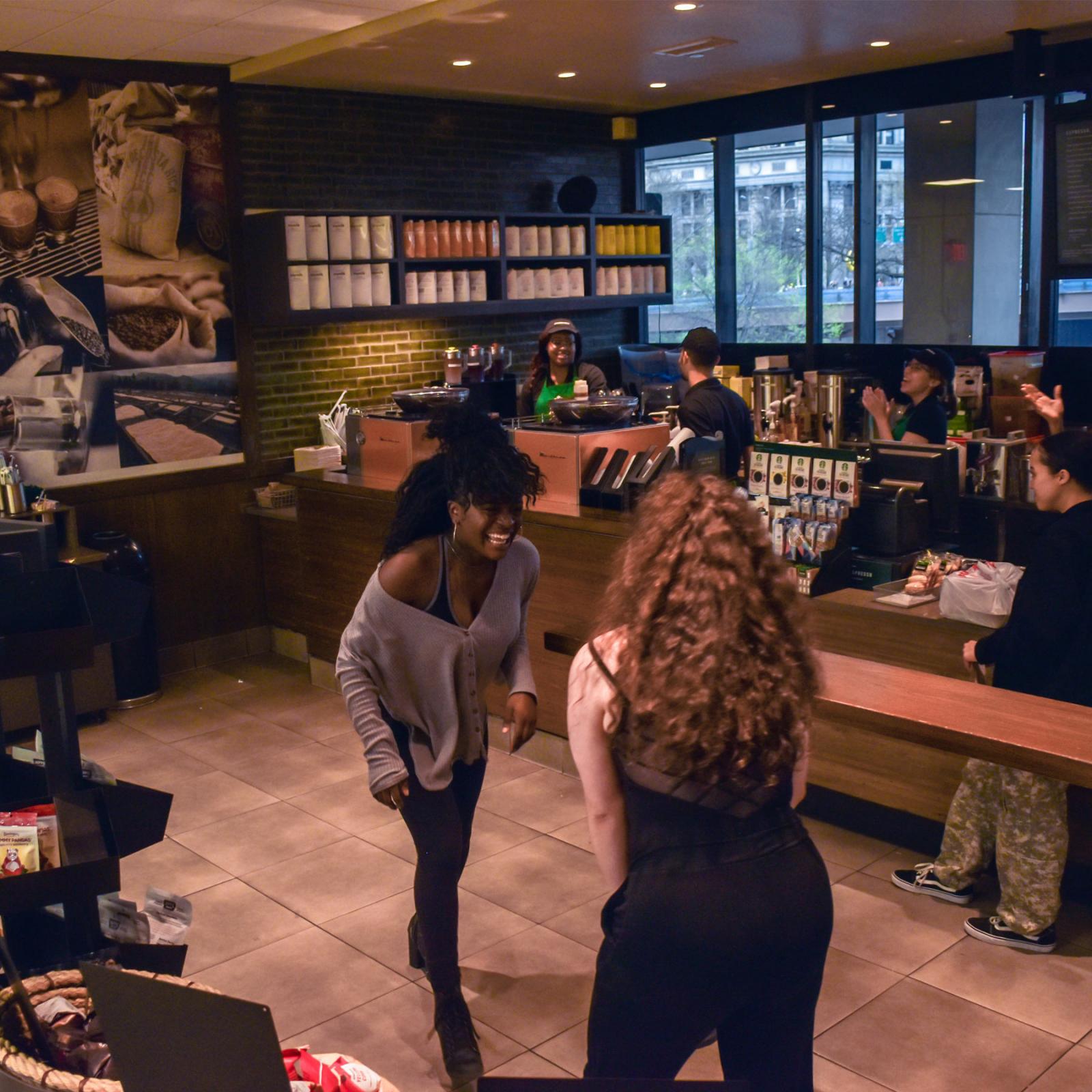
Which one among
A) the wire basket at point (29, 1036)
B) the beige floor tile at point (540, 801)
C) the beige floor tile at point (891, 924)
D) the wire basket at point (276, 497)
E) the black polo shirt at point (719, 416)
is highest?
the black polo shirt at point (719, 416)

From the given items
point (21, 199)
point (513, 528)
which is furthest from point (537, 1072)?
point (21, 199)

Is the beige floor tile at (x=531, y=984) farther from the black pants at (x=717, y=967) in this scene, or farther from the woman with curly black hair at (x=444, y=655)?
the black pants at (x=717, y=967)

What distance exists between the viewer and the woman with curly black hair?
2.79 metres

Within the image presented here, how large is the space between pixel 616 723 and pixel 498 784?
3.20m

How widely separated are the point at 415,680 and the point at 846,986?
1.51 m

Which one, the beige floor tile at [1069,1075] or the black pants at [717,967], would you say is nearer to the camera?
the black pants at [717,967]

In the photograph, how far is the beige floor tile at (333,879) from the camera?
3924mm

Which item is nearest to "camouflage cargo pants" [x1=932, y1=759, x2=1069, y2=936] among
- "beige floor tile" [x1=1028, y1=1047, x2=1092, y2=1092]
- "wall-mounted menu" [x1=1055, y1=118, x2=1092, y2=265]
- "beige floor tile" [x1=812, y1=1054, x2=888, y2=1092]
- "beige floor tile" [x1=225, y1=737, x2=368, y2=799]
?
"beige floor tile" [x1=1028, y1=1047, x2=1092, y2=1092]

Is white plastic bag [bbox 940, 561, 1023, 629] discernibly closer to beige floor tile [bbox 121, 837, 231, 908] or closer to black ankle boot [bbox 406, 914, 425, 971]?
black ankle boot [bbox 406, 914, 425, 971]

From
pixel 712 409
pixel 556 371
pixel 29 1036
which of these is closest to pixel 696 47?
pixel 556 371

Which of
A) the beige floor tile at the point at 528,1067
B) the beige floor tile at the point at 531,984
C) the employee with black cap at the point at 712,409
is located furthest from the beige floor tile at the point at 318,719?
the beige floor tile at the point at 528,1067

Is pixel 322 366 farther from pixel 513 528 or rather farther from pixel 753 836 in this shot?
pixel 753 836

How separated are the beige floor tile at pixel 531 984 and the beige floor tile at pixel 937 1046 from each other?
668mm

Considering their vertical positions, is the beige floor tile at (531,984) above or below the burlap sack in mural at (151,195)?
below
